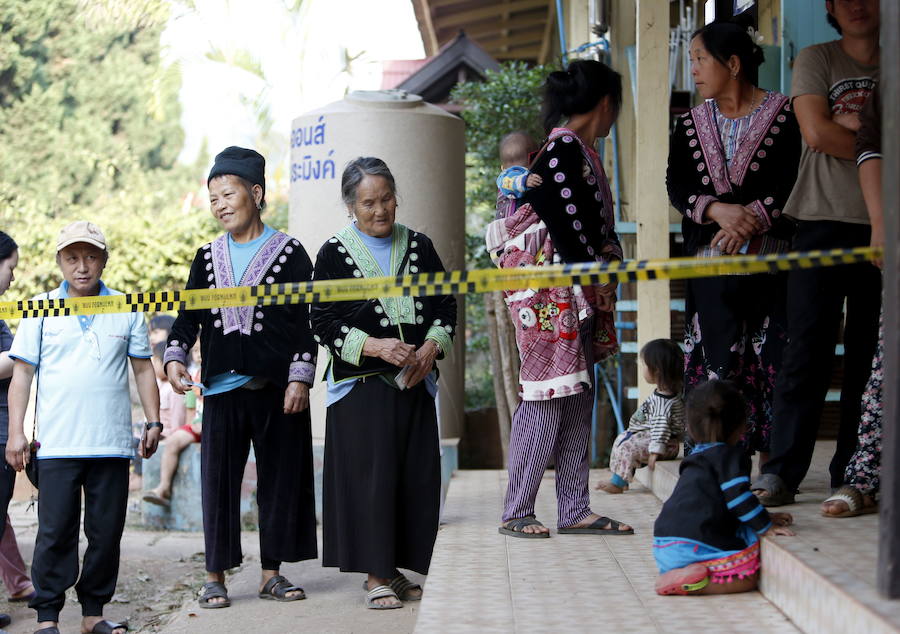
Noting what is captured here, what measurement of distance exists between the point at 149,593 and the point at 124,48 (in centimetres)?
2341

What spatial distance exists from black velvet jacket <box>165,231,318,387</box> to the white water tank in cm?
303

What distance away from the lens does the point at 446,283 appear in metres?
3.86

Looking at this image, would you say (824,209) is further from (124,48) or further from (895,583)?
(124,48)

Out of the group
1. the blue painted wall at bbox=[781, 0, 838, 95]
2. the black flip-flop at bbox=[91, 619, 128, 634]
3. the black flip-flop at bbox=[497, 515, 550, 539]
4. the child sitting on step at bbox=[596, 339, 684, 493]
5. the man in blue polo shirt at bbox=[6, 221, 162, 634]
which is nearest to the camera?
the black flip-flop at bbox=[497, 515, 550, 539]

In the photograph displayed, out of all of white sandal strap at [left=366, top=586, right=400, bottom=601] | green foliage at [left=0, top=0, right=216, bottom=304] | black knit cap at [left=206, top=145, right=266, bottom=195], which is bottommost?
white sandal strap at [left=366, top=586, right=400, bottom=601]

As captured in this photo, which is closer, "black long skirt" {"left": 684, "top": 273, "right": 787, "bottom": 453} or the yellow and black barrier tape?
the yellow and black barrier tape

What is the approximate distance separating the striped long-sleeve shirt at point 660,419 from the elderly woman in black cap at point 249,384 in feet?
5.67

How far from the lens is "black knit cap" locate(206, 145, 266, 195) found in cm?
495

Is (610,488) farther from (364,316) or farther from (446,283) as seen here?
(446,283)

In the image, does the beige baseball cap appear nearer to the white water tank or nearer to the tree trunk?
the white water tank

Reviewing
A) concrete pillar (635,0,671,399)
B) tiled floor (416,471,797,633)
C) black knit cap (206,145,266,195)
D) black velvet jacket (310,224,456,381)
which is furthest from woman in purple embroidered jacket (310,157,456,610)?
concrete pillar (635,0,671,399)

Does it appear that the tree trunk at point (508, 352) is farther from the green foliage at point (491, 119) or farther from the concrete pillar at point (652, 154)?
the green foliage at point (491, 119)

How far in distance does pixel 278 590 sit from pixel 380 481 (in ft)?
2.96

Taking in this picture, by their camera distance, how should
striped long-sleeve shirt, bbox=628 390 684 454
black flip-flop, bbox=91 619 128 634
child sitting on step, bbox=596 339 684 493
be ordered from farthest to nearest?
child sitting on step, bbox=596 339 684 493, striped long-sleeve shirt, bbox=628 390 684 454, black flip-flop, bbox=91 619 128 634
